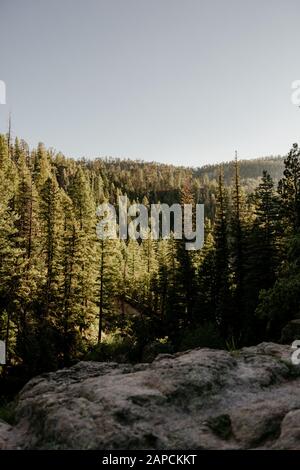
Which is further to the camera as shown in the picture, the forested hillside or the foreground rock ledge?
the forested hillside

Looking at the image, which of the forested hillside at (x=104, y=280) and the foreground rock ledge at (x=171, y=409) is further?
the forested hillside at (x=104, y=280)

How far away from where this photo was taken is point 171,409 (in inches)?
234

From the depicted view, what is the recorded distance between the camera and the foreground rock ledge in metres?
5.13

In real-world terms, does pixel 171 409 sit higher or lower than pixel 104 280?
higher

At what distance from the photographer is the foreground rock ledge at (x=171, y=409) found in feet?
16.8

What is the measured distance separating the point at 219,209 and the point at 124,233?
80.9m

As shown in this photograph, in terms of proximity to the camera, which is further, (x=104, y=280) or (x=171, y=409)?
(x=104, y=280)

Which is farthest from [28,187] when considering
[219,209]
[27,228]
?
[219,209]

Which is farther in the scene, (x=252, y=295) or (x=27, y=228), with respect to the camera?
(x=27, y=228)

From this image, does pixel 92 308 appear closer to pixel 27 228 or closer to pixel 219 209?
pixel 27 228
